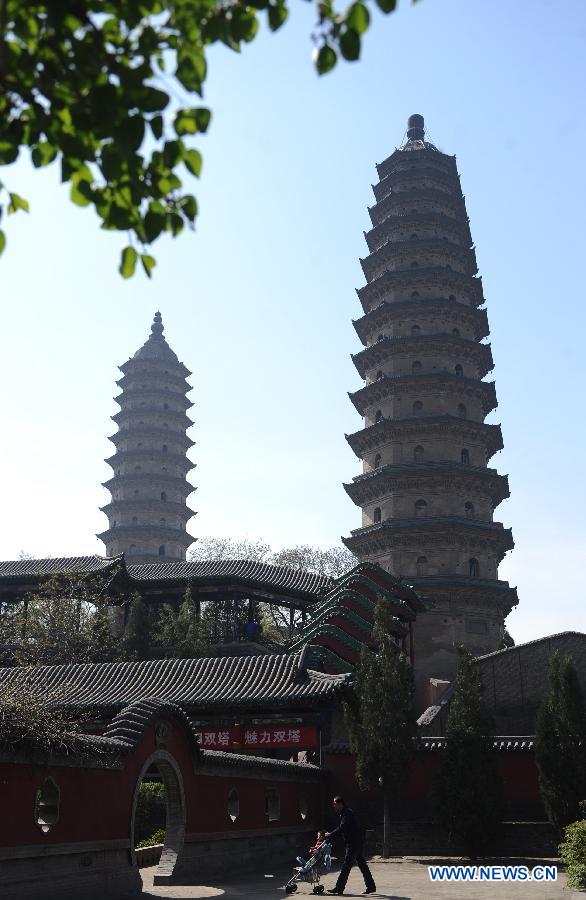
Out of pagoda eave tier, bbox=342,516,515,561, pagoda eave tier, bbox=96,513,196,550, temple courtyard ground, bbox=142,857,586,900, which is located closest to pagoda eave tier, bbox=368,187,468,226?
pagoda eave tier, bbox=342,516,515,561

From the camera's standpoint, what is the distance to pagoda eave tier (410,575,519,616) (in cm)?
3088

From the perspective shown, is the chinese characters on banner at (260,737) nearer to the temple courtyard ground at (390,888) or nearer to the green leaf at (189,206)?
the temple courtyard ground at (390,888)

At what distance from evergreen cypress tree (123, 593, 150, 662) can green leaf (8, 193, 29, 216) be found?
25.1 m

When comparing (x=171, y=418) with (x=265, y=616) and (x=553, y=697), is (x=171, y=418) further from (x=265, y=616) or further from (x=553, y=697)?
(x=553, y=697)

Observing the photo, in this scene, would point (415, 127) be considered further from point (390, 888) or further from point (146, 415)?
point (390, 888)

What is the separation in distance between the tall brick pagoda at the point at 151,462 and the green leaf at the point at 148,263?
1717 inches

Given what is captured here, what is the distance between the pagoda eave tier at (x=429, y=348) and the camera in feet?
113

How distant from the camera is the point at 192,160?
407 centimetres

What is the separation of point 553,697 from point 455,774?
2590 mm

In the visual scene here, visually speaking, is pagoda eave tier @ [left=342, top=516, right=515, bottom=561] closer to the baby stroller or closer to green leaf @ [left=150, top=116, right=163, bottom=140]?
the baby stroller

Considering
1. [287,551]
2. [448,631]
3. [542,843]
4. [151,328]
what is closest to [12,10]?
[542,843]

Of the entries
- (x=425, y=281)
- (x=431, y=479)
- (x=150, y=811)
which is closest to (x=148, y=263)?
(x=150, y=811)

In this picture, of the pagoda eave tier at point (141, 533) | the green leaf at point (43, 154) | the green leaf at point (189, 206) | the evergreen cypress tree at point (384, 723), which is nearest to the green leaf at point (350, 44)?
the green leaf at point (189, 206)

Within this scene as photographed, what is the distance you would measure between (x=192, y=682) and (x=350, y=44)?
19139 millimetres
